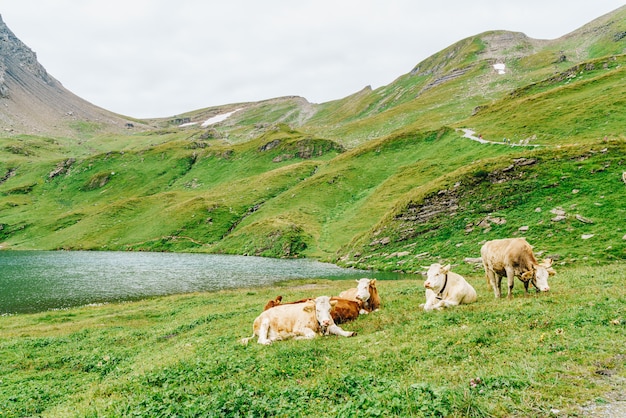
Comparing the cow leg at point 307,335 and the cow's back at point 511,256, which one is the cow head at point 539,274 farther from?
the cow leg at point 307,335

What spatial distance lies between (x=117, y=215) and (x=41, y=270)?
6722 cm

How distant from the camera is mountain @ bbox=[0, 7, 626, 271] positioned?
158 feet

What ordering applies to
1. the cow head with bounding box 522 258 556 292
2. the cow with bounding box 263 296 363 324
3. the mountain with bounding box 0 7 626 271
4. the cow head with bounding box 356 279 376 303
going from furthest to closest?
the mountain with bounding box 0 7 626 271 < the cow head with bounding box 356 279 376 303 < the cow with bounding box 263 296 363 324 < the cow head with bounding box 522 258 556 292

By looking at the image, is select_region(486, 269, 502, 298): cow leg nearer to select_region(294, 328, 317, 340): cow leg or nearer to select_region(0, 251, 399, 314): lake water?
select_region(294, 328, 317, 340): cow leg

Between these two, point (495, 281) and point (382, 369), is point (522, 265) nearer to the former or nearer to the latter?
point (495, 281)

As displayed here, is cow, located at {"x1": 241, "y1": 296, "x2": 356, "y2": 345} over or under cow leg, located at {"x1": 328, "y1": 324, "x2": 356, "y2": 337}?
over

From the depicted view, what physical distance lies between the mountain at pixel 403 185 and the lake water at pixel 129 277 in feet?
32.0

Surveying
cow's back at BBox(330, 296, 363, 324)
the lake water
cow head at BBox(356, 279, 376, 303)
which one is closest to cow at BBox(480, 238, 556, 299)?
cow head at BBox(356, 279, 376, 303)

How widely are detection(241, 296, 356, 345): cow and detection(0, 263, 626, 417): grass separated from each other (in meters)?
0.79

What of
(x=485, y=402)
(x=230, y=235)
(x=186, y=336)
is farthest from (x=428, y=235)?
(x=230, y=235)

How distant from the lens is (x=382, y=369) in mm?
10750

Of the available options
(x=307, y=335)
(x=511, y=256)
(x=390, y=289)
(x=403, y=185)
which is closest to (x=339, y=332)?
(x=307, y=335)

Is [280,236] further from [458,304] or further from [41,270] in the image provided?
[458,304]

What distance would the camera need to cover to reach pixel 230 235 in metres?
101
